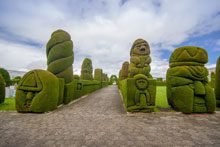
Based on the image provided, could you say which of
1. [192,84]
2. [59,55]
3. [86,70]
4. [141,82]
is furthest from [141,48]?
[86,70]

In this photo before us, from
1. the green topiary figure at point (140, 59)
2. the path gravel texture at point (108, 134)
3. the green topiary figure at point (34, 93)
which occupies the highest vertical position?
the green topiary figure at point (140, 59)

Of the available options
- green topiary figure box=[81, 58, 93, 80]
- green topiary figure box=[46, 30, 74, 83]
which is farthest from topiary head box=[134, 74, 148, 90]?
green topiary figure box=[81, 58, 93, 80]

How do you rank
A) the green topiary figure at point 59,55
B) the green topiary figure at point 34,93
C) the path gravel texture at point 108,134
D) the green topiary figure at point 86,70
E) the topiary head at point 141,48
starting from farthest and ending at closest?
the green topiary figure at point 86,70 → the green topiary figure at point 59,55 → the topiary head at point 141,48 → the green topiary figure at point 34,93 → the path gravel texture at point 108,134

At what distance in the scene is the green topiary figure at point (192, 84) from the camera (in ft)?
19.6

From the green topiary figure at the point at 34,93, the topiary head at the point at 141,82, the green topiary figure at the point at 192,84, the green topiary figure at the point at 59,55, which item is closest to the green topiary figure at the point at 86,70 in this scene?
the green topiary figure at the point at 59,55

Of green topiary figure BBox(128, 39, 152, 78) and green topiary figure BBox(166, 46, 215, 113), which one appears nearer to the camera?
green topiary figure BBox(166, 46, 215, 113)

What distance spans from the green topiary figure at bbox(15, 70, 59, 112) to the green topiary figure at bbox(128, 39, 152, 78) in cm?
435

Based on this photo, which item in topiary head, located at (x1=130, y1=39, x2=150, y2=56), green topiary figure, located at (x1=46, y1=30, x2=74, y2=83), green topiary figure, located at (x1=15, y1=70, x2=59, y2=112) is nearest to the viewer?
green topiary figure, located at (x1=15, y1=70, x2=59, y2=112)

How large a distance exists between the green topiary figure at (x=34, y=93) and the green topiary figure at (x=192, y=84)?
6229 millimetres

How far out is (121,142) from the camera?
10.3ft

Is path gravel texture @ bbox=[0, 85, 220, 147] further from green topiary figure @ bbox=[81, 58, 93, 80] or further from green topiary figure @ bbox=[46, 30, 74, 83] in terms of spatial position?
green topiary figure @ bbox=[81, 58, 93, 80]

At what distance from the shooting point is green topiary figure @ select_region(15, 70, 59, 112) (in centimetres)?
597

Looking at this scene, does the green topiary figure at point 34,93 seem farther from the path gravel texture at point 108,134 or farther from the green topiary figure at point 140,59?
the green topiary figure at point 140,59

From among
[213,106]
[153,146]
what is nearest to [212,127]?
[213,106]
